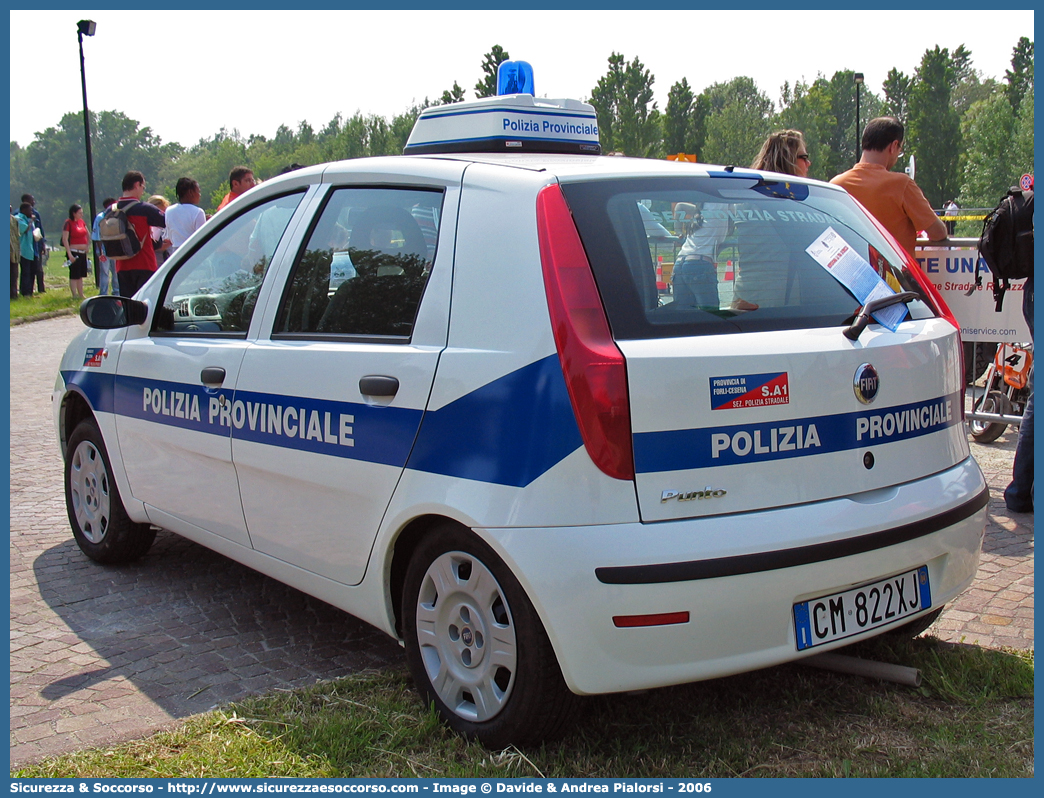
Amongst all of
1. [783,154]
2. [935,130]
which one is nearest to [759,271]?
[783,154]

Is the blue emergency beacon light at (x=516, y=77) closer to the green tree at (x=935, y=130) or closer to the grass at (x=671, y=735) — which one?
the grass at (x=671, y=735)

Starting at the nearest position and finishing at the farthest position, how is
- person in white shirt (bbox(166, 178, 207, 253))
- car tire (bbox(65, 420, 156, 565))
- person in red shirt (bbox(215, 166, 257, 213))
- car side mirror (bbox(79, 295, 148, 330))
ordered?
car side mirror (bbox(79, 295, 148, 330)), car tire (bbox(65, 420, 156, 565)), person in red shirt (bbox(215, 166, 257, 213)), person in white shirt (bbox(166, 178, 207, 253))

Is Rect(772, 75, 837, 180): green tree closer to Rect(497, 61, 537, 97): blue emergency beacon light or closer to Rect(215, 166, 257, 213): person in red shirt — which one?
Rect(215, 166, 257, 213): person in red shirt

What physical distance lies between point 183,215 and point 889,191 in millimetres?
7660

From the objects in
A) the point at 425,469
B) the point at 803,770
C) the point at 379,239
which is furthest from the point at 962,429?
the point at 379,239

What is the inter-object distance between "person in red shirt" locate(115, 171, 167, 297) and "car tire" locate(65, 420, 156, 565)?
20.2 feet

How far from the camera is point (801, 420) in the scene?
2.82 m

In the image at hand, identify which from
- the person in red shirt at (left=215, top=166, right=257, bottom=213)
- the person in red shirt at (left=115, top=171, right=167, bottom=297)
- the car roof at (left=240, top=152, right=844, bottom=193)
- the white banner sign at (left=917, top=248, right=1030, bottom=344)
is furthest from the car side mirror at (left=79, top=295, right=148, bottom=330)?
the person in red shirt at (left=115, top=171, right=167, bottom=297)

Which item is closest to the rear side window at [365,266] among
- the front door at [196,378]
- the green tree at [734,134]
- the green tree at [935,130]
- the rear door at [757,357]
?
the front door at [196,378]

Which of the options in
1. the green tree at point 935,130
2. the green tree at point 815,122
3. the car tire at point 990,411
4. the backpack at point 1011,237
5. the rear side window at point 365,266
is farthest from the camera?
the green tree at point 815,122

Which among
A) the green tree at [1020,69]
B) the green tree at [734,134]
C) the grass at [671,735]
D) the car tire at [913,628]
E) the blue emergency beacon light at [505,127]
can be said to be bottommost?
the grass at [671,735]

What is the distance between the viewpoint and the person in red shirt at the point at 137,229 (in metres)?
11.0

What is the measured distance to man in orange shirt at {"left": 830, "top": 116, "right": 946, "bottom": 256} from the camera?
597 cm

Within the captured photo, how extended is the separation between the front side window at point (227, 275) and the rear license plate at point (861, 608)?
236 cm
